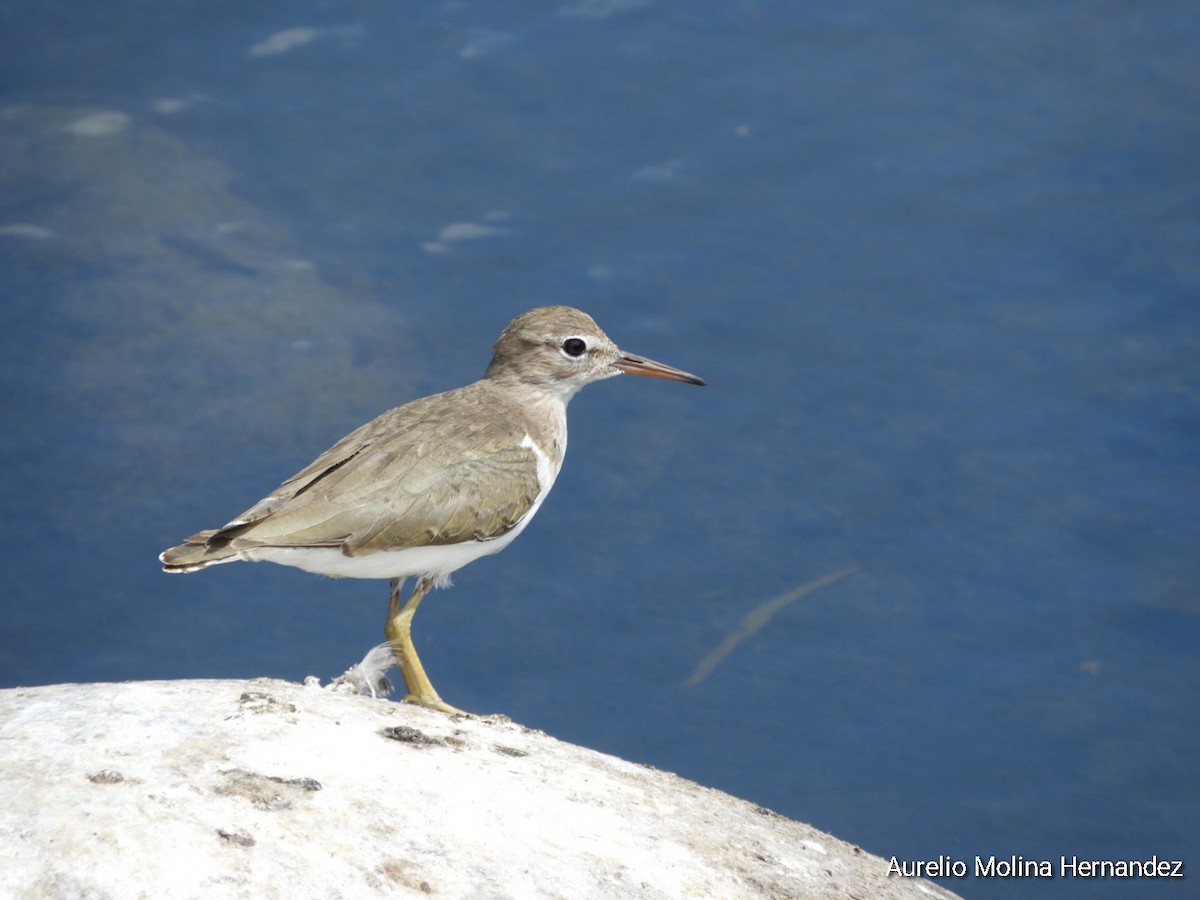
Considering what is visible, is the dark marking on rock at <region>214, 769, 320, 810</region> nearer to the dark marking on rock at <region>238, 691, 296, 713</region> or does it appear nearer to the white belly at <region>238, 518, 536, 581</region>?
the dark marking on rock at <region>238, 691, 296, 713</region>

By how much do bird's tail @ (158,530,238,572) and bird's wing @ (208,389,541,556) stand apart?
0.05 meters

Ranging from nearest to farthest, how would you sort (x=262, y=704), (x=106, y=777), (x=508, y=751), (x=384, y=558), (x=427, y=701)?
(x=106, y=777), (x=262, y=704), (x=508, y=751), (x=384, y=558), (x=427, y=701)

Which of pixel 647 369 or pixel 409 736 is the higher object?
pixel 647 369

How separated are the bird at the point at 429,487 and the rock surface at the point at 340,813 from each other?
2.80 ft

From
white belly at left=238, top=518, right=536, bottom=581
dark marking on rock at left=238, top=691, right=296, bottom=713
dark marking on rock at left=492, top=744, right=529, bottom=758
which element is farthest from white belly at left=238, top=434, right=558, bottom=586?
dark marking on rock at left=492, top=744, right=529, bottom=758

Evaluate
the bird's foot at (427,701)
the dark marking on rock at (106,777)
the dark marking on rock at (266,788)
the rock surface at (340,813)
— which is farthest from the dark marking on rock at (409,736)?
the bird's foot at (427,701)

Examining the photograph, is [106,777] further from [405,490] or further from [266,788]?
[405,490]

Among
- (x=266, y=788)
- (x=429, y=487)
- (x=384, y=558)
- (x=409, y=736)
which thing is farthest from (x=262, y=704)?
(x=429, y=487)

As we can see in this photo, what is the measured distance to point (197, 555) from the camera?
25.7ft

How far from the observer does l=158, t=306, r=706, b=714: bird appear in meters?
8.04

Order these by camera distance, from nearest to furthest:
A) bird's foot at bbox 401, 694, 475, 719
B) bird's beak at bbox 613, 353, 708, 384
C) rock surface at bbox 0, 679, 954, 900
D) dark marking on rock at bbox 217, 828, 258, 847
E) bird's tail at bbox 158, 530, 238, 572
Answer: rock surface at bbox 0, 679, 954, 900 < dark marking on rock at bbox 217, 828, 258, 847 < bird's tail at bbox 158, 530, 238, 572 < bird's foot at bbox 401, 694, 475, 719 < bird's beak at bbox 613, 353, 708, 384

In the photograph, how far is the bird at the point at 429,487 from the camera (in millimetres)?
8039

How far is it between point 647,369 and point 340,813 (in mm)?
4370

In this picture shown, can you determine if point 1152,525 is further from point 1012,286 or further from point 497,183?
point 497,183
